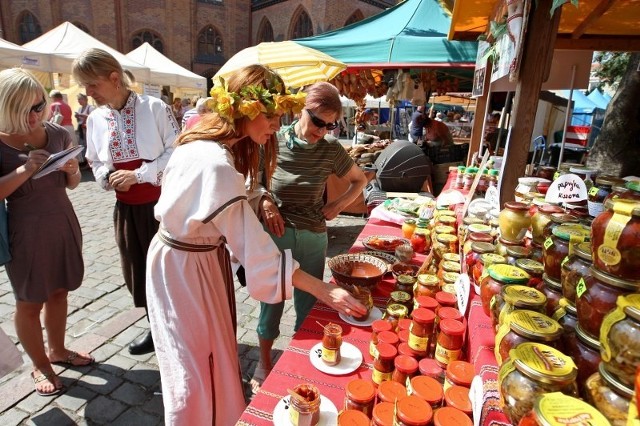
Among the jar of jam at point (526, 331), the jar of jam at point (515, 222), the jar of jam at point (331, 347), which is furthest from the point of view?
the jar of jam at point (515, 222)

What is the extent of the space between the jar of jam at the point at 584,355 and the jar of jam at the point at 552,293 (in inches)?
8.9

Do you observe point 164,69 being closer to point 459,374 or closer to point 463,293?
point 463,293

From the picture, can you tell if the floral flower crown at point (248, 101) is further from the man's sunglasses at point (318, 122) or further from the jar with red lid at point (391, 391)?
the jar with red lid at point (391, 391)

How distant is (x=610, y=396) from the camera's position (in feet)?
2.45

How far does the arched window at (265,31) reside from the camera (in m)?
29.4

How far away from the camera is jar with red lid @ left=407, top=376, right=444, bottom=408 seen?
110 cm

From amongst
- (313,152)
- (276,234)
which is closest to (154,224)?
(276,234)

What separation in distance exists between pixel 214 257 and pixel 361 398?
885 mm

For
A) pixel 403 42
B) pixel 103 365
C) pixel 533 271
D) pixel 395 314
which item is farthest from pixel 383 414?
pixel 403 42

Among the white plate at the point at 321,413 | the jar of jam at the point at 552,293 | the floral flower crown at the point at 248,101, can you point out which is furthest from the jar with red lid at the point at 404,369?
the floral flower crown at the point at 248,101

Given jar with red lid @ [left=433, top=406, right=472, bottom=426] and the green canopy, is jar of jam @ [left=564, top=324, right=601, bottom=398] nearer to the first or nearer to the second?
jar with red lid @ [left=433, top=406, right=472, bottom=426]

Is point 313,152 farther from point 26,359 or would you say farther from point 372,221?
point 26,359

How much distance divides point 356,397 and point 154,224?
220cm

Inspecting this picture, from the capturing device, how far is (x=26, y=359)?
2.96m
